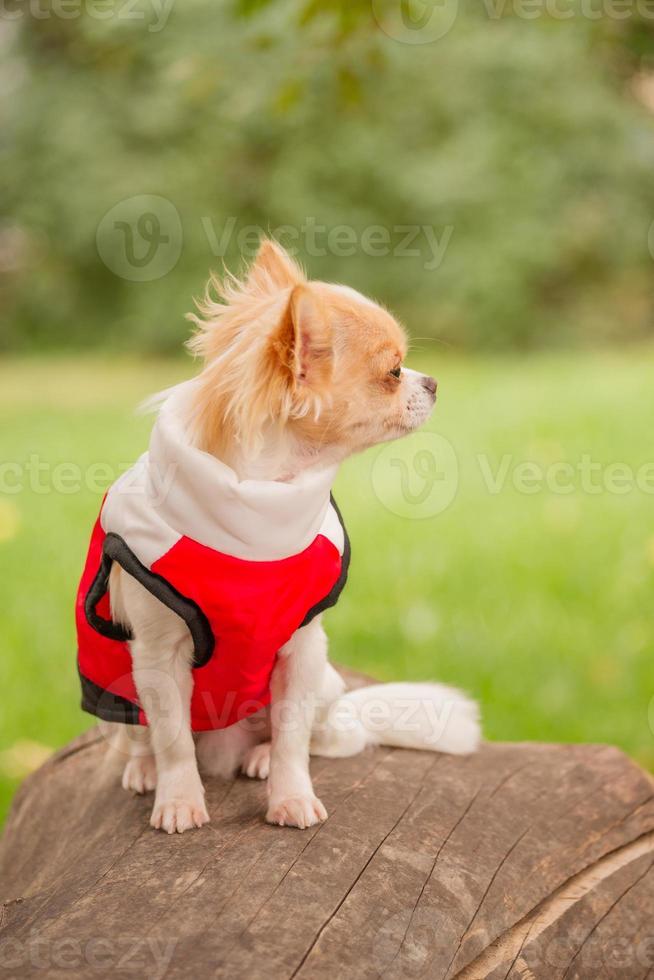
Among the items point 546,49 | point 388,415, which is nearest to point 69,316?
point 546,49

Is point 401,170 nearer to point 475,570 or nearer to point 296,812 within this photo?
point 475,570

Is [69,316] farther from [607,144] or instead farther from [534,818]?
[534,818]

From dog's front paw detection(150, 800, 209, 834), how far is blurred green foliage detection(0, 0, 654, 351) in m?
8.75

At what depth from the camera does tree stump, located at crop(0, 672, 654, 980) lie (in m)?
1.90

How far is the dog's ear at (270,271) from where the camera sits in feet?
7.93

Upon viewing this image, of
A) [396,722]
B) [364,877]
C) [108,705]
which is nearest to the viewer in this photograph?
[364,877]

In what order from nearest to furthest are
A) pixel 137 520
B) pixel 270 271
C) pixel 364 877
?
pixel 364 877, pixel 137 520, pixel 270 271

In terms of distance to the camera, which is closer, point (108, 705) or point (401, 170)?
point (108, 705)

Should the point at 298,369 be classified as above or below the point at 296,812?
above

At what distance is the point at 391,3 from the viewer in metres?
3.76

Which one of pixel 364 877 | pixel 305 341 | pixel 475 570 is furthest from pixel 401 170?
pixel 364 877

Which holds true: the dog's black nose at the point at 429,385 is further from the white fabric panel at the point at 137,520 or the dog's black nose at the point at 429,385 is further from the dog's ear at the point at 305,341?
the white fabric panel at the point at 137,520

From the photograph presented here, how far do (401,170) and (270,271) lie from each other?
361 inches

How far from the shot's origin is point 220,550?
224 cm
